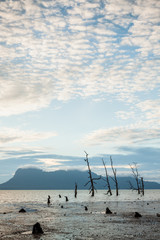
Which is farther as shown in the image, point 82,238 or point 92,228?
point 92,228

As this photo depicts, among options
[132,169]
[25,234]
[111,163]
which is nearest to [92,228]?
[25,234]

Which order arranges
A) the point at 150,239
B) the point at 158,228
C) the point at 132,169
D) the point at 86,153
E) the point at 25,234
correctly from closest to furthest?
the point at 150,239
the point at 25,234
the point at 158,228
the point at 86,153
the point at 132,169

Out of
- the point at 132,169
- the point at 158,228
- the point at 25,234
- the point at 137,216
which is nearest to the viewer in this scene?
the point at 25,234

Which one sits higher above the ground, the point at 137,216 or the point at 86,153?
the point at 86,153

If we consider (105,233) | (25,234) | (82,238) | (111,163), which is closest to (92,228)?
(105,233)

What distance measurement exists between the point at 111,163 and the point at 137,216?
46739mm

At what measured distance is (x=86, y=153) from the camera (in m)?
69.6

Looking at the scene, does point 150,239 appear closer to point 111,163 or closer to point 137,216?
point 137,216

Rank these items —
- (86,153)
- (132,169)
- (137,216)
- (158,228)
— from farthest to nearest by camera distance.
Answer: (132,169)
(86,153)
(137,216)
(158,228)

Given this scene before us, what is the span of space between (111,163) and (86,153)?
8.71 metres

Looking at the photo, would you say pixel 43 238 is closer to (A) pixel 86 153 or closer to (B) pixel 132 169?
(A) pixel 86 153

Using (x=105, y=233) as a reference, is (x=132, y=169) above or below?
above

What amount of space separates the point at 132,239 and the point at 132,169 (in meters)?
69.6

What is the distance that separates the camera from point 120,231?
18344mm
